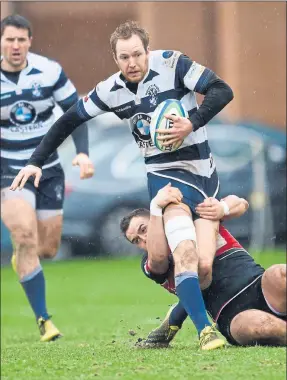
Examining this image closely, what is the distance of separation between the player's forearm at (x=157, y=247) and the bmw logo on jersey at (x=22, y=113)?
3.00 m

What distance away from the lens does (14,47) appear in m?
10.8

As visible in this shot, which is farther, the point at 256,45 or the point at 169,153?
the point at 256,45

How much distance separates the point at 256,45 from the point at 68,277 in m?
6.02

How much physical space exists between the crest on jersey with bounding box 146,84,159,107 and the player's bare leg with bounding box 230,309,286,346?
61.3 inches

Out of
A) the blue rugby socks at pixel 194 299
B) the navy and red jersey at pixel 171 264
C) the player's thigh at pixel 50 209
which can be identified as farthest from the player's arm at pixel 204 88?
the player's thigh at pixel 50 209

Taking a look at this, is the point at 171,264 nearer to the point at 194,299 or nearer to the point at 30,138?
the point at 194,299

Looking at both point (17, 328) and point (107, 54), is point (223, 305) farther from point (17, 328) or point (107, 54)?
point (107, 54)

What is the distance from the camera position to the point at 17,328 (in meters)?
12.8

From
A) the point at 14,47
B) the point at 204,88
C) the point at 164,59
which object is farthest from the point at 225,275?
the point at 14,47

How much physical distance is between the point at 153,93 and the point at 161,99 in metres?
0.07

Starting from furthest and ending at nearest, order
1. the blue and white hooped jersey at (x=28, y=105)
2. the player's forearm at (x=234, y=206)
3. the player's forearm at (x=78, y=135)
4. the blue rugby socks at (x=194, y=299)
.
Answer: the blue and white hooped jersey at (x=28, y=105) → the player's forearm at (x=78, y=135) → the player's forearm at (x=234, y=206) → the blue rugby socks at (x=194, y=299)

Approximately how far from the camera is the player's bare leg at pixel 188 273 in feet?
25.6

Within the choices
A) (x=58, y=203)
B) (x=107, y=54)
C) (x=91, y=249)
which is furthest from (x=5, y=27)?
(x=107, y=54)

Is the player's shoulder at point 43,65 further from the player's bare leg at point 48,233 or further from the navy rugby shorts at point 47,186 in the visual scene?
the player's bare leg at point 48,233
